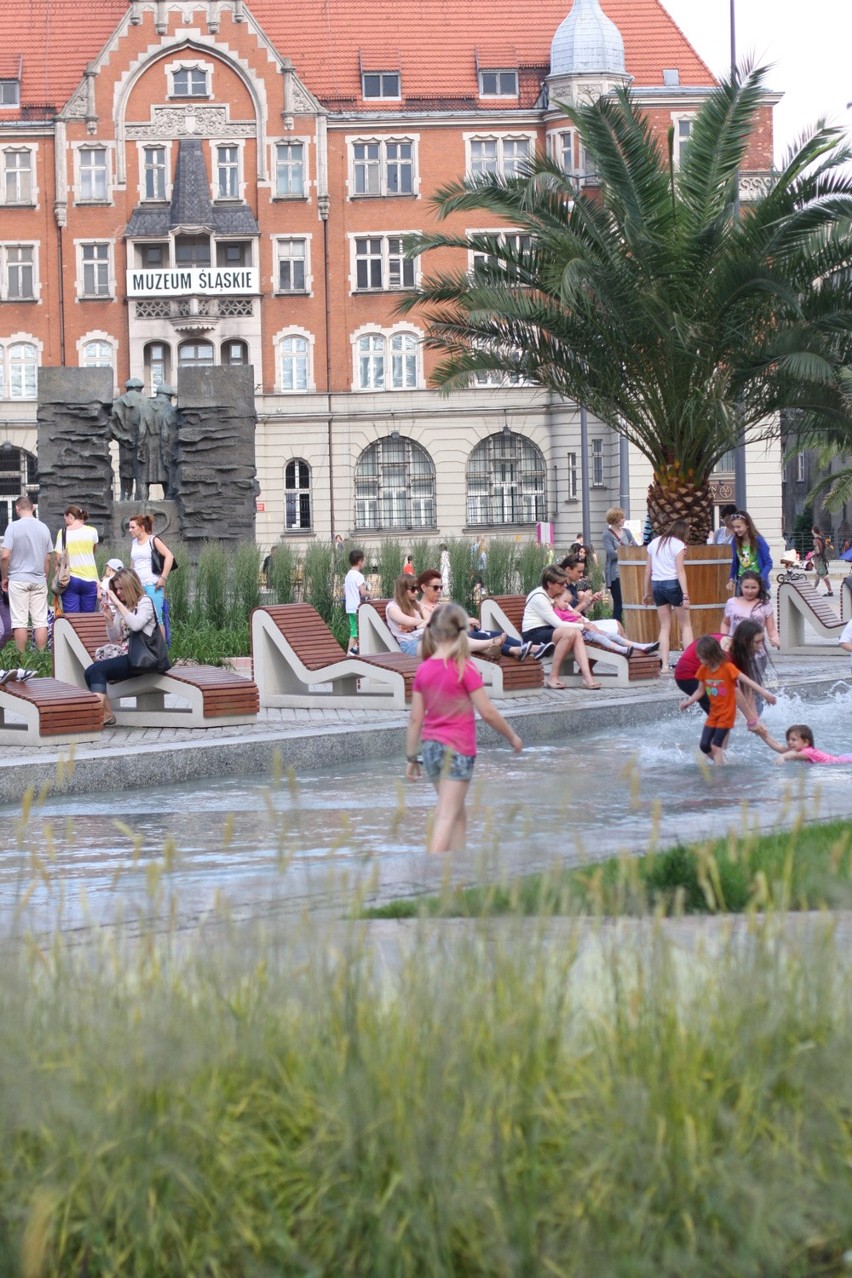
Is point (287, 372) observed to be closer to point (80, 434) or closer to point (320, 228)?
point (320, 228)

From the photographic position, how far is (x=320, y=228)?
63969mm

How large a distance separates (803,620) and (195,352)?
42.9m

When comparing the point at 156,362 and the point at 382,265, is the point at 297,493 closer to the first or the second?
the point at 156,362

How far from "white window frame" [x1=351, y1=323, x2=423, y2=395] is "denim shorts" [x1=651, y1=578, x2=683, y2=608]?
1772 inches

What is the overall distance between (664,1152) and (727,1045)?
1.06 feet

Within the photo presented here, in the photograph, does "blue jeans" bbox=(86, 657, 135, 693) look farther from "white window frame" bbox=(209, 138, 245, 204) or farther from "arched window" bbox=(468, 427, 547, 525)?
"white window frame" bbox=(209, 138, 245, 204)

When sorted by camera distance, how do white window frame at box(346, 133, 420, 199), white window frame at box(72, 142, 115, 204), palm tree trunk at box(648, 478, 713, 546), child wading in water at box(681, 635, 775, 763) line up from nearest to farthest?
child wading in water at box(681, 635, 775, 763) → palm tree trunk at box(648, 478, 713, 546) → white window frame at box(72, 142, 115, 204) → white window frame at box(346, 133, 420, 199)

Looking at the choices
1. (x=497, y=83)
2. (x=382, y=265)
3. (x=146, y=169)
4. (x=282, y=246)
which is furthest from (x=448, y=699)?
(x=497, y=83)

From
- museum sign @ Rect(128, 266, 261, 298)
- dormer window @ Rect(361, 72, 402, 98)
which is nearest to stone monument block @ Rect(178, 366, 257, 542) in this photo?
museum sign @ Rect(128, 266, 261, 298)

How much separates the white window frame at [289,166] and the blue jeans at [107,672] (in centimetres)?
5123

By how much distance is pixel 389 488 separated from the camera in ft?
212

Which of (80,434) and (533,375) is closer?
(533,375)

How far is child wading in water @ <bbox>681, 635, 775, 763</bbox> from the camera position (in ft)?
40.8

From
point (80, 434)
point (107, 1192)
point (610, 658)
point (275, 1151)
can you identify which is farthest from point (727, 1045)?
point (80, 434)
